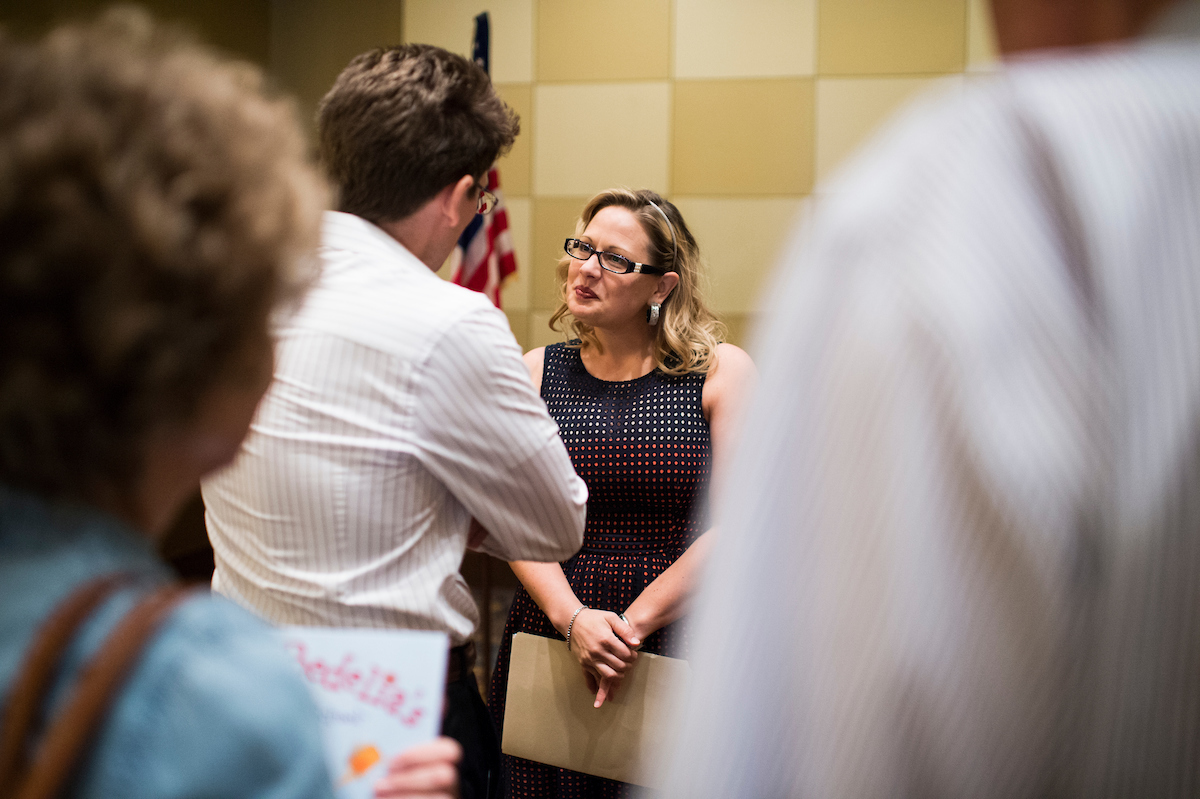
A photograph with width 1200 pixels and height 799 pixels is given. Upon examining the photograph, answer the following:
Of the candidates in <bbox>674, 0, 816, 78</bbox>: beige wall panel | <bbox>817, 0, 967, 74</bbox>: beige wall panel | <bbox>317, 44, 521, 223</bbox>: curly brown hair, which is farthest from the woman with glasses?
<bbox>817, 0, 967, 74</bbox>: beige wall panel

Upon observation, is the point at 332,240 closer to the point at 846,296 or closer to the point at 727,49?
the point at 846,296

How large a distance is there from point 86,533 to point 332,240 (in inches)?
34.7

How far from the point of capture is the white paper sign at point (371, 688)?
0.76 m

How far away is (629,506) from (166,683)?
184 cm

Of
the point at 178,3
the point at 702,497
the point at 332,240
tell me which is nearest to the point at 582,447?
the point at 702,497

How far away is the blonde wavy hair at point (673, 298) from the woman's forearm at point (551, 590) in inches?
25.7

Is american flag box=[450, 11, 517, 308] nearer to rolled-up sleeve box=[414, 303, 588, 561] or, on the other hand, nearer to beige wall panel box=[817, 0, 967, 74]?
beige wall panel box=[817, 0, 967, 74]

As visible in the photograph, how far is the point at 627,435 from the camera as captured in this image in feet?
7.43

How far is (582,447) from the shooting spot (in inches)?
89.7

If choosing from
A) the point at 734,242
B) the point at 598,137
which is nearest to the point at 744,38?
the point at 598,137

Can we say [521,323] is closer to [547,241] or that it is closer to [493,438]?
[547,241]

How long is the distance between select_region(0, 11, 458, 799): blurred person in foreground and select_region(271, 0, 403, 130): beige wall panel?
189 inches

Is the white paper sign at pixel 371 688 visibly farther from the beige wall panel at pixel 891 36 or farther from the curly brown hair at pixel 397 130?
the beige wall panel at pixel 891 36

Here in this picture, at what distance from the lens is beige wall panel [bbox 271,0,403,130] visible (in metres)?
4.86
